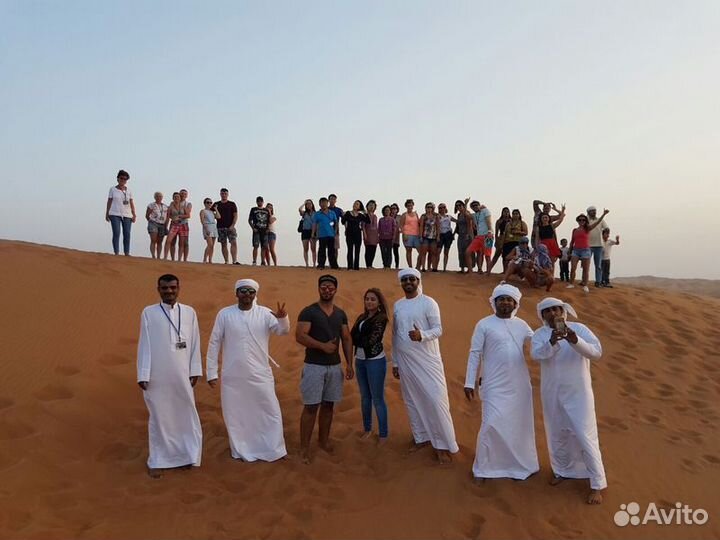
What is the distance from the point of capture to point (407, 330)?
225 inches

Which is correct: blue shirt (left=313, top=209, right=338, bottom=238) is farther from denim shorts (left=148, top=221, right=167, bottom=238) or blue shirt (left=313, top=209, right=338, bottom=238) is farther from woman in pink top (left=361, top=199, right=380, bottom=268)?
denim shorts (left=148, top=221, right=167, bottom=238)

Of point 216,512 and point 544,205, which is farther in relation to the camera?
point 544,205

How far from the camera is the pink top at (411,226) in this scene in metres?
12.4

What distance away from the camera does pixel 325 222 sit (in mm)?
11742

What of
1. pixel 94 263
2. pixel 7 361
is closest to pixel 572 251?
pixel 94 263

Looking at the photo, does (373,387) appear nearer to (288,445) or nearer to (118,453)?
(288,445)

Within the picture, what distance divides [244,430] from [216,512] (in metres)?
1.08

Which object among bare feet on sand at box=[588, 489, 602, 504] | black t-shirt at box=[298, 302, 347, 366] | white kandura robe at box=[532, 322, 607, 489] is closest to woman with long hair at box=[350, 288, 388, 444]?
black t-shirt at box=[298, 302, 347, 366]

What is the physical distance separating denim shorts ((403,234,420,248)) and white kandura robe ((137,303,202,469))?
7.52 m

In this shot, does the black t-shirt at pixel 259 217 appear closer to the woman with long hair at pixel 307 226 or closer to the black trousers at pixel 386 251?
the woman with long hair at pixel 307 226

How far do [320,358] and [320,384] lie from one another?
248 millimetres

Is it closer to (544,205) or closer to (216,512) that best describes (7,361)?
(216,512)

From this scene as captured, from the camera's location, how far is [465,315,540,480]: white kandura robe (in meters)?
4.97

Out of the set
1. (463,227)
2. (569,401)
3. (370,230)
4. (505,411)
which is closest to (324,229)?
(370,230)
